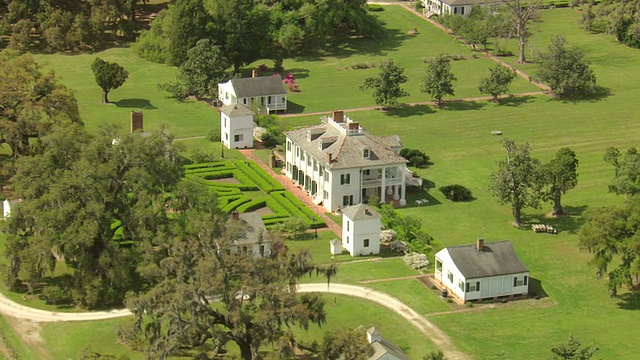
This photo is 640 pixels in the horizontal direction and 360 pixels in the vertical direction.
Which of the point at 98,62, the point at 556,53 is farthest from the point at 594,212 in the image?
the point at 98,62

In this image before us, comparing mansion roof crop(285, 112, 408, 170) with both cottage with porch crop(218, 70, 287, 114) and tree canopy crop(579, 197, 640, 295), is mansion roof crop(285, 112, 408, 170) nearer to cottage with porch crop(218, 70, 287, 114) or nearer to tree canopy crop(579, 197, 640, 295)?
tree canopy crop(579, 197, 640, 295)

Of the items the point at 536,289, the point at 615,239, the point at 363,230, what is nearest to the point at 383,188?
the point at 363,230

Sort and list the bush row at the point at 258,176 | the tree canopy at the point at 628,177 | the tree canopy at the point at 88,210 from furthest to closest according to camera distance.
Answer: the bush row at the point at 258,176, the tree canopy at the point at 628,177, the tree canopy at the point at 88,210

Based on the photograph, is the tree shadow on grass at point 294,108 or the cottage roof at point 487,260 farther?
the tree shadow on grass at point 294,108

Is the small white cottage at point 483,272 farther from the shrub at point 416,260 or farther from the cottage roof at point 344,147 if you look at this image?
the cottage roof at point 344,147

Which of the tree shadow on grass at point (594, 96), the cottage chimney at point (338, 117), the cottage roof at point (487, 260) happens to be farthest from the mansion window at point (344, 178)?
the tree shadow on grass at point (594, 96)
